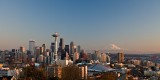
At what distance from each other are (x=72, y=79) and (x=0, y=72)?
286 inches

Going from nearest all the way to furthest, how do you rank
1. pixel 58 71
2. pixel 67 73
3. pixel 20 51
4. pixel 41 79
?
pixel 41 79 → pixel 67 73 → pixel 58 71 → pixel 20 51

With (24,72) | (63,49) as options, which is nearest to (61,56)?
(63,49)

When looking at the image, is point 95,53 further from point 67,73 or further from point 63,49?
point 67,73

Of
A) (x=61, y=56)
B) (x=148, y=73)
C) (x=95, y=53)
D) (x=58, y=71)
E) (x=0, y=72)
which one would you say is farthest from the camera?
(x=95, y=53)

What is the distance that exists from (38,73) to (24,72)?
3.90 feet

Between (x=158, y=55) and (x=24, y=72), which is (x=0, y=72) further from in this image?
(x=158, y=55)

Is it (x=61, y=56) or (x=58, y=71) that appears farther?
(x=61, y=56)

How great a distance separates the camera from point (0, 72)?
73.3 feet

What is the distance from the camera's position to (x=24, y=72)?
59.4 ft

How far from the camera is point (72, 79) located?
56.7 ft

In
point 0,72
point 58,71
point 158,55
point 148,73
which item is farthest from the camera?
point 158,55

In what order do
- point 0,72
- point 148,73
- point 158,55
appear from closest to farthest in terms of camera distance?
point 0,72, point 148,73, point 158,55

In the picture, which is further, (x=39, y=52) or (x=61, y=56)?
(x=39, y=52)

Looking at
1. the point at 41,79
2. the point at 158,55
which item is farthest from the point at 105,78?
the point at 158,55
